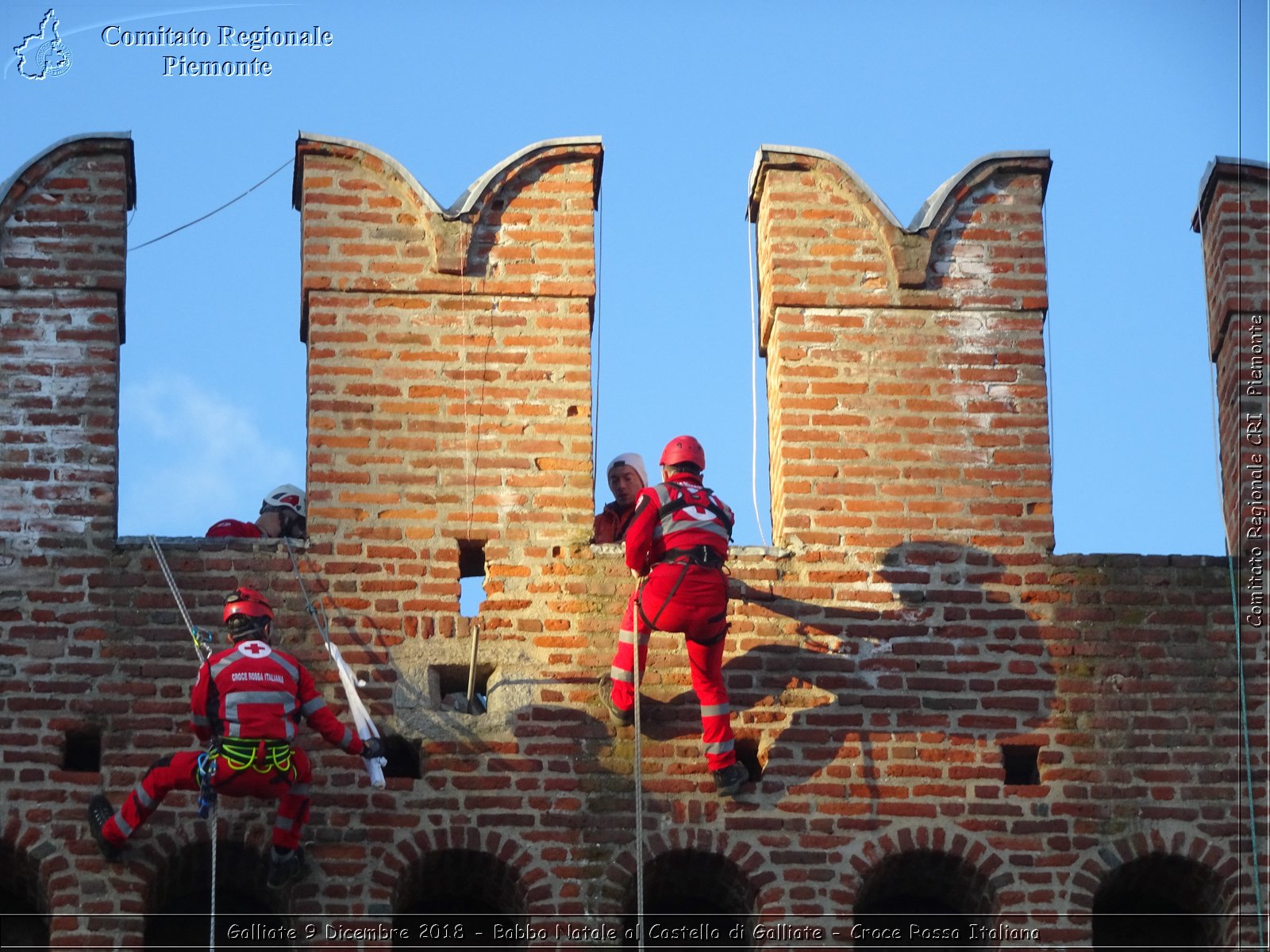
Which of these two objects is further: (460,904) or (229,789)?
(460,904)

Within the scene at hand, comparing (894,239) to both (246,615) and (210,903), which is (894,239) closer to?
(246,615)

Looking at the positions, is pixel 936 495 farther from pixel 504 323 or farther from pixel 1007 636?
pixel 504 323

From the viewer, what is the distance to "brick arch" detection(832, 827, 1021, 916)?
1742 centimetres

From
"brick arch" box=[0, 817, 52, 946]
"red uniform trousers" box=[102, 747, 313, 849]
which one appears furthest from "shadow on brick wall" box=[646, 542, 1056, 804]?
"brick arch" box=[0, 817, 52, 946]

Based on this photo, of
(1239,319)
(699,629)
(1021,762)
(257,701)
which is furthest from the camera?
(1239,319)

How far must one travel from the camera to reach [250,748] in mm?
16906

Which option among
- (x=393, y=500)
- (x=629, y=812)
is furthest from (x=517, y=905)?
(x=393, y=500)

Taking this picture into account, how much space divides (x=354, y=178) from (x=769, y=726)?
3.92m

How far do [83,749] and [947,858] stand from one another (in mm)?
4557

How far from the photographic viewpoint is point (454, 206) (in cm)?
1886

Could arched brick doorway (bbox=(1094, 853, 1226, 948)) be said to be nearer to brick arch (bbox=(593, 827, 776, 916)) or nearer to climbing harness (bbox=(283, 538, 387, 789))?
brick arch (bbox=(593, 827, 776, 916))

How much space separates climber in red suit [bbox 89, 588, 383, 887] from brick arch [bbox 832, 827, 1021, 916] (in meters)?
2.57

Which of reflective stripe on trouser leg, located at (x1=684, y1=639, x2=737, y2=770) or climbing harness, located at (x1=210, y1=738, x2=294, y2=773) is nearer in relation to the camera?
climbing harness, located at (x1=210, y1=738, x2=294, y2=773)

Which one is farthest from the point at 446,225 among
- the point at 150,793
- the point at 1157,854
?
the point at 1157,854
